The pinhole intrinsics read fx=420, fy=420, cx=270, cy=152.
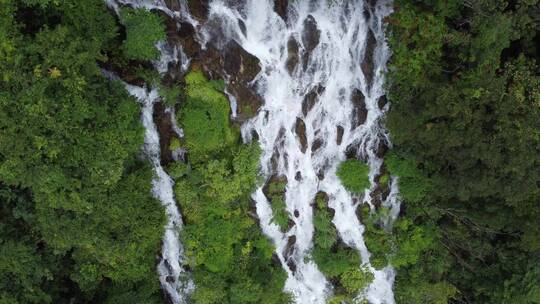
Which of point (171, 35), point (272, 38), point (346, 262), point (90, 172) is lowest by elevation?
point (90, 172)

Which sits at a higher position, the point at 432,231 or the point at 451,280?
the point at 432,231

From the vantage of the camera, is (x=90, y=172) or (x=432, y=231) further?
(x=432, y=231)

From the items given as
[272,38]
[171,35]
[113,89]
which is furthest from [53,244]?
[272,38]

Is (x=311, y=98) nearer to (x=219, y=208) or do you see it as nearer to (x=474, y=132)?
(x=219, y=208)

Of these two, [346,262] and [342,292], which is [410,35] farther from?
[342,292]

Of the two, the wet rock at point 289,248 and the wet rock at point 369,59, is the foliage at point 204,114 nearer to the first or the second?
the wet rock at point 369,59
